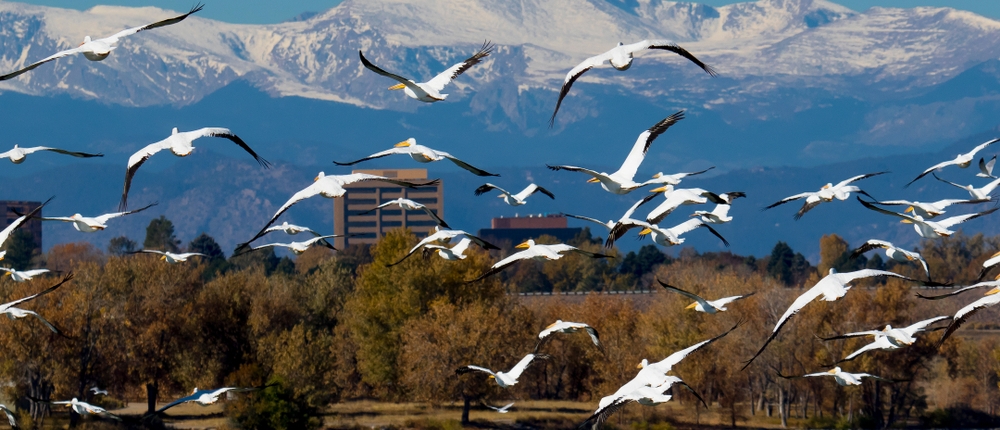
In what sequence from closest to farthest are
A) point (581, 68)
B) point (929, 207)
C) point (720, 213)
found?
point (581, 68)
point (720, 213)
point (929, 207)

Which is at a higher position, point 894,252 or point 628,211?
point 628,211

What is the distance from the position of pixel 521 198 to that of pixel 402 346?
190 ft

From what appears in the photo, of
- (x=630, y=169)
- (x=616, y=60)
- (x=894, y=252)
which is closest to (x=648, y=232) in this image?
(x=630, y=169)

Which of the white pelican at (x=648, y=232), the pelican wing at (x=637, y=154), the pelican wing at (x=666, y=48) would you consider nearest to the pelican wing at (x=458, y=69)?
the pelican wing at (x=666, y=48)

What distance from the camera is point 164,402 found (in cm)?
9925

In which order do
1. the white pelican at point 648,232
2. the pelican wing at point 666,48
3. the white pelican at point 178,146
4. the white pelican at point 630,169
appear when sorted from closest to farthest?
the pelican wing at point 666,48 < the white pelican at point 178,146 < the white pelican at point 630,169 < the white pelican at point 648,232

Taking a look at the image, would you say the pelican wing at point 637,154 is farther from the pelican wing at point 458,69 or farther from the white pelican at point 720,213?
the pelican wing at point 458,69

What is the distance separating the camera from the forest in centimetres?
8481

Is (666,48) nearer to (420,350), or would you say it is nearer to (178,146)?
(178,146)

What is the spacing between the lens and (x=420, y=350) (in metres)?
93.6

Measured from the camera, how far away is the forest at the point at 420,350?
84.8 metres

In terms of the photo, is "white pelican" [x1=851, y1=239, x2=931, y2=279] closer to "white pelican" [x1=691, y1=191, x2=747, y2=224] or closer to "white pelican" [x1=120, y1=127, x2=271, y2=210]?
"white pelican" [x1=691, y1=191, x2=747, y2=224]

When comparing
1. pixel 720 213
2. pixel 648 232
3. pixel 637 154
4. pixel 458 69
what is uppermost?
pixel 458 69

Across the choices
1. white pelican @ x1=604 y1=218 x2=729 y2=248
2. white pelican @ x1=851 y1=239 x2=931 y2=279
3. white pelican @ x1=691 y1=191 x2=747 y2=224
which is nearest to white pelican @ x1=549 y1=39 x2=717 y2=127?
white pelican @ x1=604 y1=218 x2=729 y2=248
